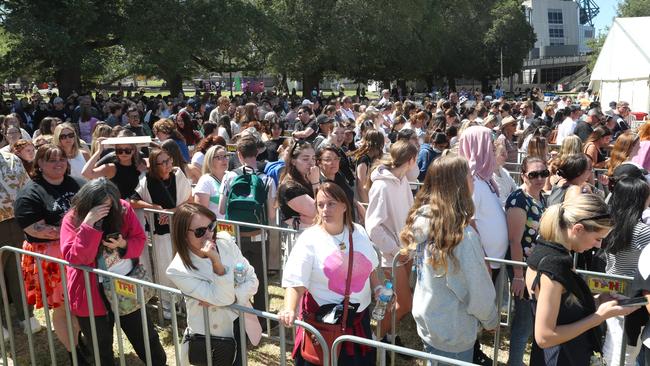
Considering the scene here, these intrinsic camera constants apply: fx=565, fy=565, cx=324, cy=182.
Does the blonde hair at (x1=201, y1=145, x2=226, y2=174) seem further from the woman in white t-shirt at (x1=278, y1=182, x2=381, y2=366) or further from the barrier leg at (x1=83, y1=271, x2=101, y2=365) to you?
the woman in white t-shirt at (x1=278, y1=182, x2=381, y2=366)

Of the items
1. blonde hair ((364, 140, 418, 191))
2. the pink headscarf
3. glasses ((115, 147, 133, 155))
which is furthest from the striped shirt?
glasses ((115, 147, 133, 155))

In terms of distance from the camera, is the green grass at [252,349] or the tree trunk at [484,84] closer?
the green grass at [252,349]

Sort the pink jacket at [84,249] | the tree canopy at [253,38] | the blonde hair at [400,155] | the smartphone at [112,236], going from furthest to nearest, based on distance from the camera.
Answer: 1. the tree canopy at [253,38]
2. the blonde hair at [400,155]
3. the smartphone at [112,236]
4. the pink jacket at [84,249]

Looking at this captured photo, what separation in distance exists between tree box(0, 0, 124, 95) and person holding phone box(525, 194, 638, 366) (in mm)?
21957

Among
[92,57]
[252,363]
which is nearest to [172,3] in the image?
[92,57]

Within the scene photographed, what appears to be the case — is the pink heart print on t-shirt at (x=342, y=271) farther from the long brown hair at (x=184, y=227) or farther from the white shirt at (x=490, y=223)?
the white shirt at (x=490, y=223)

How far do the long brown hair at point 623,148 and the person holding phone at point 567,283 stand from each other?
3.87m

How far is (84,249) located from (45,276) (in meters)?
1.08

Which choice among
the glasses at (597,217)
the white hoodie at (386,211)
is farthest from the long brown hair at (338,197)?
the glasses at (597,217)

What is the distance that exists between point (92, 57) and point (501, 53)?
41472mm

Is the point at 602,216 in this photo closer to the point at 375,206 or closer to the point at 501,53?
the point at 375,206

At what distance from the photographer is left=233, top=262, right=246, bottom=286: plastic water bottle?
346 cm

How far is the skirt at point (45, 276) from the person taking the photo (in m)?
4.54

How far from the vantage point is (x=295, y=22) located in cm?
3331
